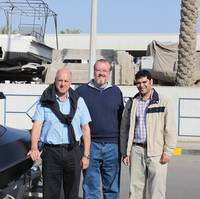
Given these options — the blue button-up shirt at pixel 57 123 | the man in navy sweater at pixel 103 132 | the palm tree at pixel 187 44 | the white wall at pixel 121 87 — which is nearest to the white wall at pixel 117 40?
the palm tree at pixel 187 44

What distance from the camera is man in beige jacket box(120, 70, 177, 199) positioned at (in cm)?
560

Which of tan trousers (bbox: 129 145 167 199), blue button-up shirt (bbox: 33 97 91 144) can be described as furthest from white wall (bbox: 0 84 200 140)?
blue button-up shirt (bbox: 33 97 91 144)

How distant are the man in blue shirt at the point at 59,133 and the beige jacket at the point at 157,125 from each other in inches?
22.6

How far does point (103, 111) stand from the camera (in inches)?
223

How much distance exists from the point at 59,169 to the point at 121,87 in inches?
334

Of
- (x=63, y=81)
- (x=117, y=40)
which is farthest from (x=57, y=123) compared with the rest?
(x=117, y=40)

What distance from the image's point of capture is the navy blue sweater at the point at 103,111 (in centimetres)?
567

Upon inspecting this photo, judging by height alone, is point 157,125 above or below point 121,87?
below

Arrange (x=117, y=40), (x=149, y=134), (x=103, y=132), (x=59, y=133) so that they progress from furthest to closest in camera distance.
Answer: (x=117, y=40) → (x=103, y=132) → (x=149, y=134) → (x=59, y=133)

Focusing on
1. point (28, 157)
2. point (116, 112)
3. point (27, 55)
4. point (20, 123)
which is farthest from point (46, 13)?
point (28, 157)

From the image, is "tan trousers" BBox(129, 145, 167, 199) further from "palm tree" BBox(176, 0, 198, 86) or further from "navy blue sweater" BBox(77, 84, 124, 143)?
"palm tree" BBox(176, 0, 198, 86)

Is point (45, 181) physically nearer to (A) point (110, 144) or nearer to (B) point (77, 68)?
(A) point (110, 144)

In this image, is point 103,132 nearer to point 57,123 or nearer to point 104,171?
point 104,171

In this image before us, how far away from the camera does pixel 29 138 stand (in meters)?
5.02
